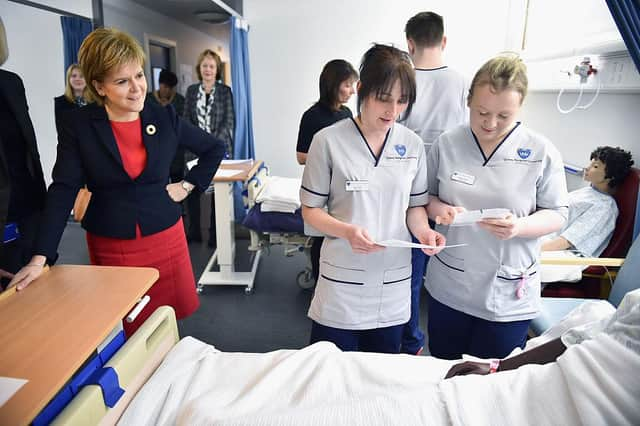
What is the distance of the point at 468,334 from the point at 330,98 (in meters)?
1.52

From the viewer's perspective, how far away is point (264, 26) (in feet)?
14.9

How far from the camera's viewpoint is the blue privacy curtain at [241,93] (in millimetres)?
4246

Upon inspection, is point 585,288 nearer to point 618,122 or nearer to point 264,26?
point 618,122

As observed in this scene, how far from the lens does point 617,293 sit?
190 centimetres

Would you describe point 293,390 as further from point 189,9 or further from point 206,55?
point 189,9

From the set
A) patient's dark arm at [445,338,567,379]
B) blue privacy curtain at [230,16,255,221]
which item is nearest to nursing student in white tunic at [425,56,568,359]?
patient's dark arm at [445,338,567,379]

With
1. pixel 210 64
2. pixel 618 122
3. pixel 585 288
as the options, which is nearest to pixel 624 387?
pixel 585 288

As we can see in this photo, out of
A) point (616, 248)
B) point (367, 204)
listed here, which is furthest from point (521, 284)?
point (616, 248)

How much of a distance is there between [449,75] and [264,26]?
10.2 feet

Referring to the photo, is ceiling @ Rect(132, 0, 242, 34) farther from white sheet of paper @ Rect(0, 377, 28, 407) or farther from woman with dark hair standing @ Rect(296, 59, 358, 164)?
white sheet of paper @ Rect(0, 377, 28, 407)

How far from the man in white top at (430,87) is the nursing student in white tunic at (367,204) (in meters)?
0.63

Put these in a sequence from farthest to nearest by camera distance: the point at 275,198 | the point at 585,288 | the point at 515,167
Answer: the point at 275,198 < the point at 585,288 < the point at 515,167

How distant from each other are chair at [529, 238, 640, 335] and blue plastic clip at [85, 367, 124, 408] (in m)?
1.68

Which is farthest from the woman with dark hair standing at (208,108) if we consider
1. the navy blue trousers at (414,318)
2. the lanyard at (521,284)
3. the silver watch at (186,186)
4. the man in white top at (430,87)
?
the lanyard at (521,284)
